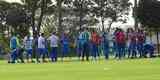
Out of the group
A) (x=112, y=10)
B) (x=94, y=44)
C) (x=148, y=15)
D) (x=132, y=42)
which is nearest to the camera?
(x=94, y=44)

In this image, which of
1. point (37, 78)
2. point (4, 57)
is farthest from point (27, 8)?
point (37, 78)

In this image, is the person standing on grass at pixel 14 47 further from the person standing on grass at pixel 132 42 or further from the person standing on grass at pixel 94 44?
the person standing on grass at pixel 132 42

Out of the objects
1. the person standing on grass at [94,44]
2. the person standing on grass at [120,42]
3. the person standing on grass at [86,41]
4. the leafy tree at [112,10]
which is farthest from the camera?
the leafy tree at [112,10]

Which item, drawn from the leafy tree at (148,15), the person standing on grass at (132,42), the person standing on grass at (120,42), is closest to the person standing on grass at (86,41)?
the person standing on grass at (120,42)

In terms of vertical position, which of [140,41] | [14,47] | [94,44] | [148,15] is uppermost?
[148,15]

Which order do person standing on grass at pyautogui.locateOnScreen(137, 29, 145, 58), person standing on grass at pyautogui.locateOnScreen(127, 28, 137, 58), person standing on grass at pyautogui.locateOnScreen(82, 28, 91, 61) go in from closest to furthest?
person standing on grass at pyautogui.locateOnScreen(82, 28, 91, 61) → person standing on grass at pyautogui.locateOnScreen(127, 28, 137, 58) → person standing on grass at pyautogui.locateOnScreen(137, 29, 145, 58)

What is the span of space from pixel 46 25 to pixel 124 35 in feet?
146

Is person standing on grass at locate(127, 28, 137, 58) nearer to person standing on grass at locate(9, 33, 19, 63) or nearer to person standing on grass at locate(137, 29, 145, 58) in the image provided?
person standing on grass at locate(137, 29, 145, 58)

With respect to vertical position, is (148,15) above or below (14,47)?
above

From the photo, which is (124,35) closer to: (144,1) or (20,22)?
(144,1)

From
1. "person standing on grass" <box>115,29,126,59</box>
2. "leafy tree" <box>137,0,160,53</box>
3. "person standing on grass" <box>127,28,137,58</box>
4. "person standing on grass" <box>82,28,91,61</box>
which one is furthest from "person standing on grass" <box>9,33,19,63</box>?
"leafy tree" <box>137,0,160,53</box>

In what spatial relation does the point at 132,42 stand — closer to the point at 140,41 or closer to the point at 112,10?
the point at 140,41

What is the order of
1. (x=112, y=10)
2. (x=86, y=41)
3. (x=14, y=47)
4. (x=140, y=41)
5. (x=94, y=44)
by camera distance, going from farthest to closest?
(x=112, y=10)
(x=140, y=41)
(x=94, y=44)
(x=14, y=47)
(x=86, y=41)

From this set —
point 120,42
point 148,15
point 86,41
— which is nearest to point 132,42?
point 120,42
